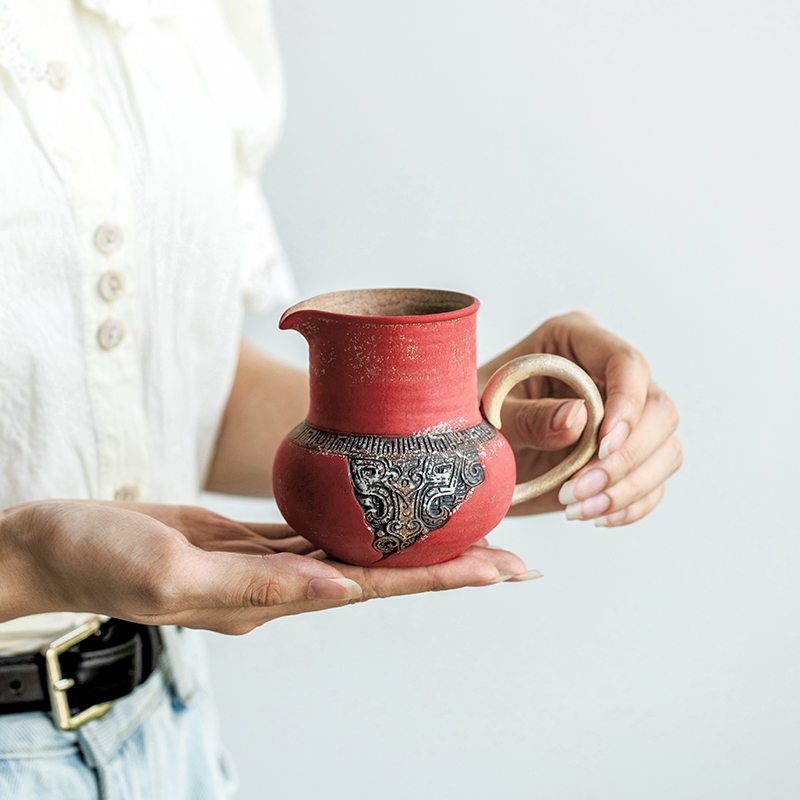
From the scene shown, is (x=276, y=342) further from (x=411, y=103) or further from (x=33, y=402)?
(x=33, y=402)

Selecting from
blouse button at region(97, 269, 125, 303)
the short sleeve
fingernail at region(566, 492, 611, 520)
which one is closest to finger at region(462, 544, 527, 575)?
fingernail at region(566, 492, 611, 520)

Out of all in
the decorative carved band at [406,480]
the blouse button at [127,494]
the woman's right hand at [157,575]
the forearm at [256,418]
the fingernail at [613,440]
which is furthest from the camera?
the forearm at [256,418]

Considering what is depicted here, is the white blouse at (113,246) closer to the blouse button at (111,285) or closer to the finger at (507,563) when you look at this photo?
the blouse button at (111,285)

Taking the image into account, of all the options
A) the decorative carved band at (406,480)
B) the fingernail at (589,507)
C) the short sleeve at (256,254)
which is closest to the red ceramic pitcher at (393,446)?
the decorative carved band at (406,480)

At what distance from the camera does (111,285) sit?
1.06 metres

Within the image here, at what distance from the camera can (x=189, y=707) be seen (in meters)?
1.25

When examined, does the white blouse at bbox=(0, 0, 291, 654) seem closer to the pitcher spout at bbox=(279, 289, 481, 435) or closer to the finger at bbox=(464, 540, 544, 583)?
the pitcher spout at bbox=(279, 289, 481, 435)

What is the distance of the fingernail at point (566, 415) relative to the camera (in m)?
1.01

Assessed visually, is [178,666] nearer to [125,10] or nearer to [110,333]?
[110,333]

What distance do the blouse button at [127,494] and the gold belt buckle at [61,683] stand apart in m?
0.18

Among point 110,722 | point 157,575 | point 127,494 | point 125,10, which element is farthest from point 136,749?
point 125,10

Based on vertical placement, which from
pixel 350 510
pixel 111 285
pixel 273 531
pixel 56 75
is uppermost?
pixel 56 75

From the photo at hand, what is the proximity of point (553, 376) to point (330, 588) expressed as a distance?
0.38m

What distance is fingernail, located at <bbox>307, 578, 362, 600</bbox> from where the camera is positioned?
2.67 ft
